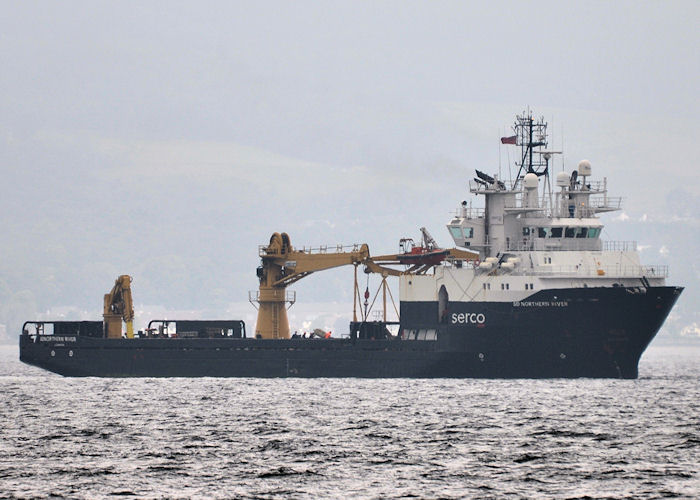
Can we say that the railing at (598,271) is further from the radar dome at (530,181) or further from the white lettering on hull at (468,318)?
the radar dome at (530,181)

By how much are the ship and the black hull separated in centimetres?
5

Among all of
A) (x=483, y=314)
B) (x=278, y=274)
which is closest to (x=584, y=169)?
(x=483, y=314)

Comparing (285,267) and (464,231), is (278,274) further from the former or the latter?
(464,231)

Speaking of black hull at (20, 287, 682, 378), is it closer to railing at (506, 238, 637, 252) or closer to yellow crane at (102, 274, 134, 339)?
railing at (506, 238, 637, 252)

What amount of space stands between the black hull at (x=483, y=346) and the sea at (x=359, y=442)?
1986 millimetres

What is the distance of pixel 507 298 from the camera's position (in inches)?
2808

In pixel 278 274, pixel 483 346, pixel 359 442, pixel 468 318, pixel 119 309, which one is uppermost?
pixel 278 274

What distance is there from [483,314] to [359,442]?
2675cm

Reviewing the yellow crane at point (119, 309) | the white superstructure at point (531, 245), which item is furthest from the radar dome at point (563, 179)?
the yellow crane at point (119, 309)

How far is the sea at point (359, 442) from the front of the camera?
37.2 meters

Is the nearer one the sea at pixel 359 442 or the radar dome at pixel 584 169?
the sea at pixel 359 442

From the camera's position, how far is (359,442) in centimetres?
4591

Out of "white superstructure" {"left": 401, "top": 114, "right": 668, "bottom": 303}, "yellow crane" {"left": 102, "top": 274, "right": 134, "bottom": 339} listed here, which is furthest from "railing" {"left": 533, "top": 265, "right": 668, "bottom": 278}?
"yellow crane" {"left": 102, "top": 274, "right": 134, "bottom": 339}

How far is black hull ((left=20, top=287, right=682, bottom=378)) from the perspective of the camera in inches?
2751
